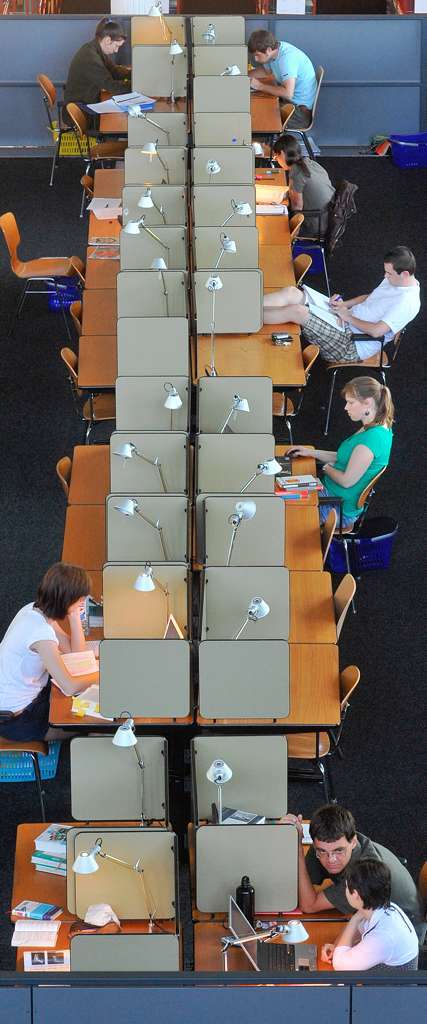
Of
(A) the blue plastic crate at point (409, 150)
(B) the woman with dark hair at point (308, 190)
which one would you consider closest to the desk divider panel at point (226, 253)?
(B) the woman with dark hair at point (308, 190)

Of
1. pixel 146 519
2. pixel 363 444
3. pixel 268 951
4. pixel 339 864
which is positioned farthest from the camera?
pixel 363 444

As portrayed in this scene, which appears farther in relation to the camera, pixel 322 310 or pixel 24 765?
pixel 322 310

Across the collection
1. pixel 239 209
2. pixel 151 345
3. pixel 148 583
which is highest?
pixel 239 209

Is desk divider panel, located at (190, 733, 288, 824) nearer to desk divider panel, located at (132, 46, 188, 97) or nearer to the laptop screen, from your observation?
the laptop screen

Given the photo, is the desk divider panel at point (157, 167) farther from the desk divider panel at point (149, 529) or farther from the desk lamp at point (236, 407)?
the desk divider panel at point (149, 529)

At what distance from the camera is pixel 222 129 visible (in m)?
9.34

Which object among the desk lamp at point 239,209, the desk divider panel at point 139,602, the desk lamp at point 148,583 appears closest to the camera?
the desk lamp at point 148,583

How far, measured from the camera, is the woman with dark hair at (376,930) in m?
4.29

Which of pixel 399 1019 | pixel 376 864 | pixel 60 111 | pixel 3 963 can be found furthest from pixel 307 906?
pixel 60 111

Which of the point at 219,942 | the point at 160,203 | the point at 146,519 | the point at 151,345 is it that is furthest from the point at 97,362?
the point at 219,942

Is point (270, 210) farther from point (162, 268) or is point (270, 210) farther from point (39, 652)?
point (39, 652)

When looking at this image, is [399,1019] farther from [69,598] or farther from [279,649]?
[69,598]

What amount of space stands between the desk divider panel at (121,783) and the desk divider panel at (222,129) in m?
5.58

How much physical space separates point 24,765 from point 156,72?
21.1ft
